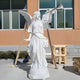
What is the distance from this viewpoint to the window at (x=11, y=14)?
12320 mm

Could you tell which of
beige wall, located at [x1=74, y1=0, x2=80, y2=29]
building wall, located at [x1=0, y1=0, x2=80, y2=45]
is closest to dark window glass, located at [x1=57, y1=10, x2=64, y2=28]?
building wall, located at [x1=0, y1=0, x2=80, y2=45]

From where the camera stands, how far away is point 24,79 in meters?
6.59

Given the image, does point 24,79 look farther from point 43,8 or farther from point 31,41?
point 43,8

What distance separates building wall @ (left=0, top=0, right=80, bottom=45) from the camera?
11.4 metres

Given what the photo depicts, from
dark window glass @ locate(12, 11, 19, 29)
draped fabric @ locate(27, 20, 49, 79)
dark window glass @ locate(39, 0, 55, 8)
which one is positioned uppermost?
dark window glass @ locate(39, 0, 55, 8)

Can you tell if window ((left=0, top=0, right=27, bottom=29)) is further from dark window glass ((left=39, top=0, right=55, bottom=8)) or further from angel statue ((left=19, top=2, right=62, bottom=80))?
angel statue ((left=19, top=2, right=62, bottom=80))

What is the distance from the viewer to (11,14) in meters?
12.4

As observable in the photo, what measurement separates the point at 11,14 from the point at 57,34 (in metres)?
3.57

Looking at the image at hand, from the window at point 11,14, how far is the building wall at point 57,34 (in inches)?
27.6

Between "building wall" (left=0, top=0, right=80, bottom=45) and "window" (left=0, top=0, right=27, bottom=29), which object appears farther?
"window" (left=0, top=0, right=27, bottom=29)

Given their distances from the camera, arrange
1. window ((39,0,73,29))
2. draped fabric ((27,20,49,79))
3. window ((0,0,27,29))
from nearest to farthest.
Answer: draped fabric ((27,20,49,79)) → window ((39,0,73,29)) → window ((0,0,27,29))

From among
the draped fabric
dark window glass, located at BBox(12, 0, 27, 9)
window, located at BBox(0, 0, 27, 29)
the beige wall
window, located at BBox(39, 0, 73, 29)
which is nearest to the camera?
the draped fabric

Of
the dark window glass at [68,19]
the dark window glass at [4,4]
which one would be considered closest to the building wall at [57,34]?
the dark window glass at [68,19]

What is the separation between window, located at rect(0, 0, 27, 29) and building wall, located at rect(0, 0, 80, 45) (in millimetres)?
702
